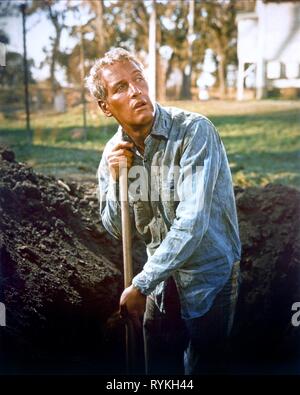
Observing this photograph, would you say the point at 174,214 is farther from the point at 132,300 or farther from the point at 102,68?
the point at 102,68

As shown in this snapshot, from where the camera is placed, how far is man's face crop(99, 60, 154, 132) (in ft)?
6.77

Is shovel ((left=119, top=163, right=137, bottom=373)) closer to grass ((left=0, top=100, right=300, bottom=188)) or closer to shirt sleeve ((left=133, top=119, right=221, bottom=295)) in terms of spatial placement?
shirt sleeve ((left=133, top=119, right=221, bottom=295))

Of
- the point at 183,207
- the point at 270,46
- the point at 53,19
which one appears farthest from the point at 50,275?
the point at 270,46

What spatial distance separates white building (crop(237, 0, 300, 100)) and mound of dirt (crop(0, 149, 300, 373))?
1.60 ft

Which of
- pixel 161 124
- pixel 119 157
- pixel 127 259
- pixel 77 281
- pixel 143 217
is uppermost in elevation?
pixel 161 124

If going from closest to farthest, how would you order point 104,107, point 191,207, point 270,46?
point 191,207 < point 104,107 < point 270,46

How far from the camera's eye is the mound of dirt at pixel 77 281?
2355 mm

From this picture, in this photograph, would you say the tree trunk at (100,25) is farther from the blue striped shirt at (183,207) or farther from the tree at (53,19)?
the blue striped shirt at (183,207)

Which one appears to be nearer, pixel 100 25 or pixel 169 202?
pixel 169 202

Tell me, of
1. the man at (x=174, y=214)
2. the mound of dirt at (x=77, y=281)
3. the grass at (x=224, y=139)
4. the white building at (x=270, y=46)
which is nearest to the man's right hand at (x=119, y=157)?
the man at (x=174, y=214)

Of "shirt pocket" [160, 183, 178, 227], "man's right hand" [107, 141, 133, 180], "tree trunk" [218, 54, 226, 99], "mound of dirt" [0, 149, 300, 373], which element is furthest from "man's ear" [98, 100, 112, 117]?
"tree trunk" [218, 54, 226, 99]

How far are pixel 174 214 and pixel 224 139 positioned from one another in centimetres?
53

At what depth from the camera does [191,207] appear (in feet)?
6.33
